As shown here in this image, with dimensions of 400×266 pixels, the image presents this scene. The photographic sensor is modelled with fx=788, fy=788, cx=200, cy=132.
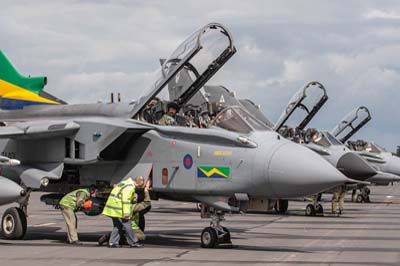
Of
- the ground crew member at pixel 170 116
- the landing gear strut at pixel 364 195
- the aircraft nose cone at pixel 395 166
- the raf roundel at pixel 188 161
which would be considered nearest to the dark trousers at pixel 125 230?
the raf roundel at pixel 188 161

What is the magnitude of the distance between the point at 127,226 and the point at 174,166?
1.29 meters

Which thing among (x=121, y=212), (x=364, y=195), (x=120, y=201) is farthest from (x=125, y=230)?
(x=364, y=195)

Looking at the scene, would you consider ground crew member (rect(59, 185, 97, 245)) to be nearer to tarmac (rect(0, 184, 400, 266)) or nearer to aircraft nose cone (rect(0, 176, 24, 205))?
tarmac (rect(0, 184, 400, 266))

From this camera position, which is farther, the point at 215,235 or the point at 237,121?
the point at 237,121

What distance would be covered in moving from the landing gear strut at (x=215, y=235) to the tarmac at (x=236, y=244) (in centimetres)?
22

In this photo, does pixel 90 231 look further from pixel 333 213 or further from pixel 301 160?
pixel 333 213

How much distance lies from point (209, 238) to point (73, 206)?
8.94 ft

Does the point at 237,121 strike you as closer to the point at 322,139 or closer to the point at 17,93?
the point at 17,93

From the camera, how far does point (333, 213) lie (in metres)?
24.5

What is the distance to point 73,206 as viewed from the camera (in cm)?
1422

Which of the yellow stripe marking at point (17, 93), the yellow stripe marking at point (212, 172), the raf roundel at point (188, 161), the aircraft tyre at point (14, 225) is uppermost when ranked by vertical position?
the yellow stripe marking at point (17, 93)

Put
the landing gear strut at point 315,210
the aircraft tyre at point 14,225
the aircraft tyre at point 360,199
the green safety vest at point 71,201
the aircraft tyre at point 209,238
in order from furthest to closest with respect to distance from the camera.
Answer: the aircraft tyre at point 360,199 → the landing gear strut at point 315,210 → the aircraft tyre at point 14,225 → the green safety vest at point 71,201 → the aircraft tyre at point 209,238

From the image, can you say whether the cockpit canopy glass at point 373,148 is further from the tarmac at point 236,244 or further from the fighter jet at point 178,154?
the fighter jet at point 178,154

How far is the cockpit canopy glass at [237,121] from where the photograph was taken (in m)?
13.1
